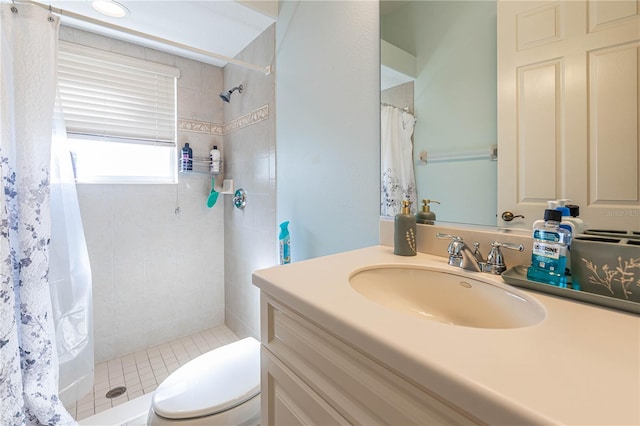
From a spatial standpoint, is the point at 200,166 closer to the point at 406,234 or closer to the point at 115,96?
the point at 115,96

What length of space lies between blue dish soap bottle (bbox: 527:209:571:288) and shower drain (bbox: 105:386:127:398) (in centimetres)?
216

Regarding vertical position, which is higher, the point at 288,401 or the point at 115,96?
the point at 115,96

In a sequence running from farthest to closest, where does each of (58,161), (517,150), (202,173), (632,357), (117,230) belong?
(202,173), (117,230), (58,161), (517,150), (632,357)

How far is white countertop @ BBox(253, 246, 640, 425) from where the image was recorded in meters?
0.29

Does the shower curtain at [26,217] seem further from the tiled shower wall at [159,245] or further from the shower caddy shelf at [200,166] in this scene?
the shower caddy shelf at [200,166]

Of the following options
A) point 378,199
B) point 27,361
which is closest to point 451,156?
point 378,199

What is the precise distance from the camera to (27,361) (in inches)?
47.1

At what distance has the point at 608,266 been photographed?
0.55 m

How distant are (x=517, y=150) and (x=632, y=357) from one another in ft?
1.80

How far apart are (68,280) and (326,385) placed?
1.53 meters

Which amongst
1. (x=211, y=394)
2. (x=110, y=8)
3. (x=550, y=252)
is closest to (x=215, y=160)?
(x=110, y=8)

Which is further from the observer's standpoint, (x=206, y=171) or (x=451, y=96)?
(x=206, y=171)

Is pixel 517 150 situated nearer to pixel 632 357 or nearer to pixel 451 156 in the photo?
pixel 451 156

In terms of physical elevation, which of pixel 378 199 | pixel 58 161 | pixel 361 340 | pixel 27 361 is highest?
pixel 58 161
